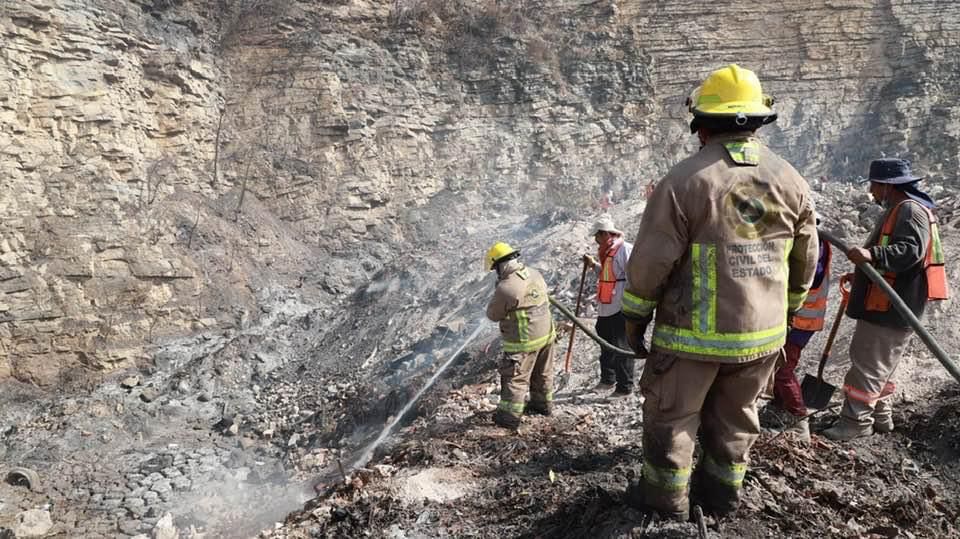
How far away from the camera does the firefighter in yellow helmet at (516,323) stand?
4320mm

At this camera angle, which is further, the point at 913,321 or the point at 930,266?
the point at 930,266

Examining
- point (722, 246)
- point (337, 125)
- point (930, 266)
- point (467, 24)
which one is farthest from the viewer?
point (467, 24)

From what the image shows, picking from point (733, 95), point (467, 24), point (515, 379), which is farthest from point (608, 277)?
point (467, 24)

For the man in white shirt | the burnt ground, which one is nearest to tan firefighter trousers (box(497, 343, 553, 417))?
the burnt ground

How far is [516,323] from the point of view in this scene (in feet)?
14.3

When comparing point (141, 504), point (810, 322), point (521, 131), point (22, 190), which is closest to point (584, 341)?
point (810, 322)

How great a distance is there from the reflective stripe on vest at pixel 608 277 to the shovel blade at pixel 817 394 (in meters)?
1.56

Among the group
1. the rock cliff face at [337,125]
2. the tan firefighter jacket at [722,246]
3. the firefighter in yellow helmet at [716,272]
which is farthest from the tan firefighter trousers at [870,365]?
the rock cliff face at [337,125]

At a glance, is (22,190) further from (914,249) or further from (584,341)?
(914,249)

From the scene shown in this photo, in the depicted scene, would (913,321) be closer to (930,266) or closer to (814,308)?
(930,266)

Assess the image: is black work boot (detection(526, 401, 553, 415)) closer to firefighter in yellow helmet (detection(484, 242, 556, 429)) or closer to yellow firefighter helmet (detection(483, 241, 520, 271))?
firefighter in yellow helmet (detection(484, 242, 556, 429))

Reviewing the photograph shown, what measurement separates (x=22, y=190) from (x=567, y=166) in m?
11.4

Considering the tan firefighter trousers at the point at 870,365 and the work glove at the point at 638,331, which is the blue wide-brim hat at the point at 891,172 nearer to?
the tan firefighter trousers at the point at 870,365

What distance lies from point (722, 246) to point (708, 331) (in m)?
0.31
